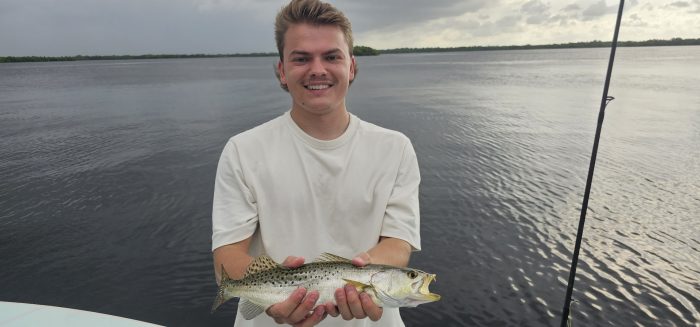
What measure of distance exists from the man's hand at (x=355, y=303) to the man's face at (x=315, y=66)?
43.6 inches

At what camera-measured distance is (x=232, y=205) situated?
2998mm

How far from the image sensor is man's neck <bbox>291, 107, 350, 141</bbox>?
10.4ft

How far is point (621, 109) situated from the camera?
36.4 m

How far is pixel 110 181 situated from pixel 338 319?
19.9 m

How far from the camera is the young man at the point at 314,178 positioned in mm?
3018

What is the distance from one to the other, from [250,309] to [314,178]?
1025 mm

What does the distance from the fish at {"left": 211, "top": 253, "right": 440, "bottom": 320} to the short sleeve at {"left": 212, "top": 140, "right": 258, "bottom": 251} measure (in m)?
0.23

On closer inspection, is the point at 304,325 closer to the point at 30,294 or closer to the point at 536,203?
the point at 30,294

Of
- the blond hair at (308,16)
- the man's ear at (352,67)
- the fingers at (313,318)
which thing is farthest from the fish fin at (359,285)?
the blond hair at (308,16)

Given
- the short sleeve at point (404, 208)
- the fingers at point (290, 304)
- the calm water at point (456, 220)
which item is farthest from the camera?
the calm water at point (456, 220)

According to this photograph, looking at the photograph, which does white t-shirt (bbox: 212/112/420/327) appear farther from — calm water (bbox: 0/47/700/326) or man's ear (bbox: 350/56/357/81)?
calm water (bbox: 0/47/700/326)

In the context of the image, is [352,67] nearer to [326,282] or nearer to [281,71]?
[281,71]

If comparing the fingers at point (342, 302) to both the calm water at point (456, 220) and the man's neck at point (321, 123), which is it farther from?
the calm water at point (456, 220)

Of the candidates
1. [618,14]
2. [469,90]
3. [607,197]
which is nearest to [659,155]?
[607,197]
